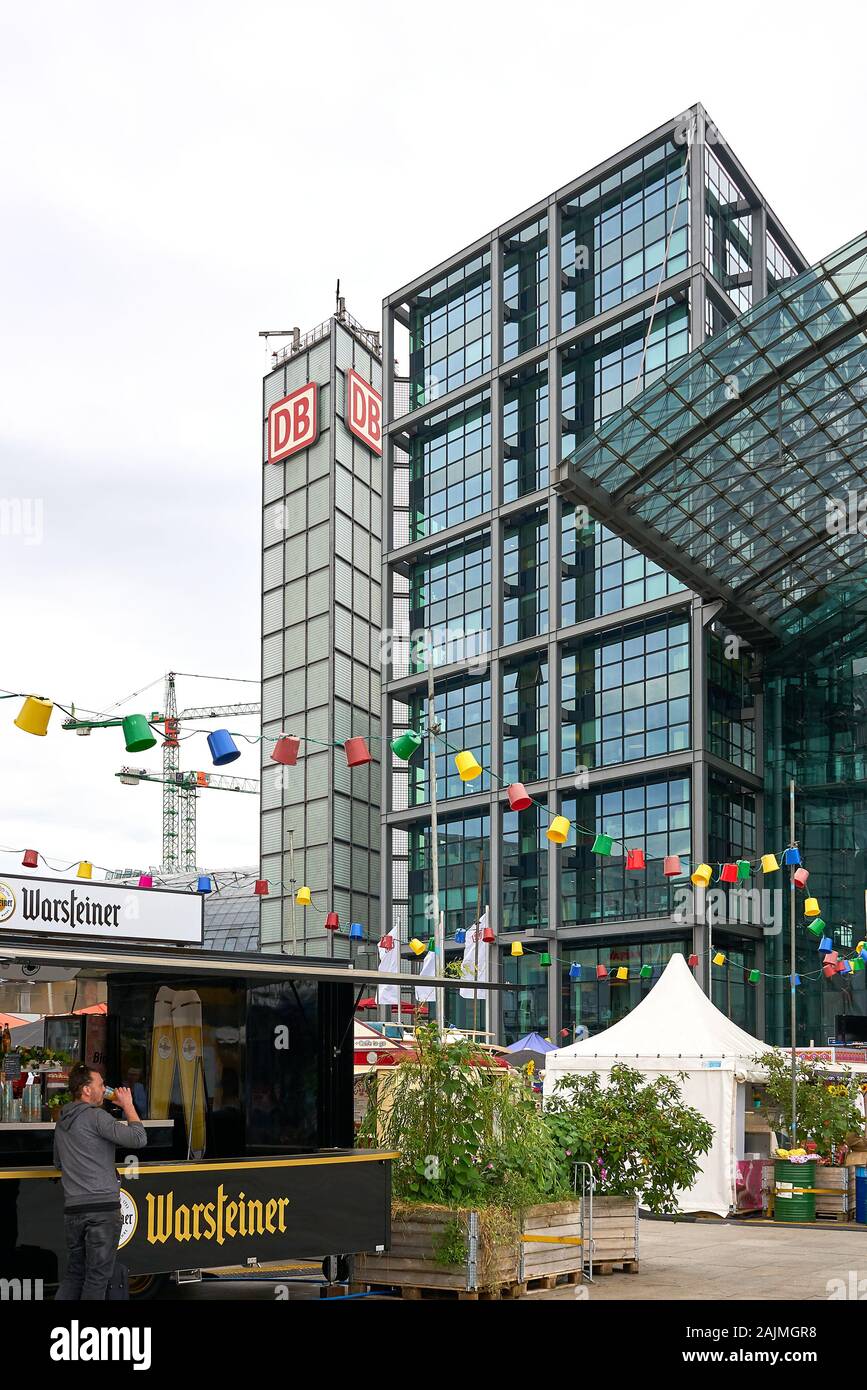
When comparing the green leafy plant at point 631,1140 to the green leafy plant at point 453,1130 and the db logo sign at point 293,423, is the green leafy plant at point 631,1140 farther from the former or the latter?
the db logo sign at point 293,423

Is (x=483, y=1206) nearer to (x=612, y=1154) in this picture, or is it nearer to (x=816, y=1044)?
(x=612, y=1154)

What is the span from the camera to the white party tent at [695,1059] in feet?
85.3

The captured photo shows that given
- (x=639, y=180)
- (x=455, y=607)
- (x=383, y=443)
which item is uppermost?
(x=639, y=180)

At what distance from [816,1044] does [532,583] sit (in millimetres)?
19826

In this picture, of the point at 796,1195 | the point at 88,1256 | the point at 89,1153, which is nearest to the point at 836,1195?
the point at 796,1195

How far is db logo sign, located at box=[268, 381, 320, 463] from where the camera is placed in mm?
76688

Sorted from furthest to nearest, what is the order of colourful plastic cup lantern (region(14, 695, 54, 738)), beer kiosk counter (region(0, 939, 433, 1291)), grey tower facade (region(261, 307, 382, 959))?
1. grey tower facade (region(261, 307, 382, 959))
2. colourful plastic cup lantern (region(14, 695, 54, 738))
3. beer kiosk counter (region(0, 939, 433, 1291))

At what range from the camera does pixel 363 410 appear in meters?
78.4

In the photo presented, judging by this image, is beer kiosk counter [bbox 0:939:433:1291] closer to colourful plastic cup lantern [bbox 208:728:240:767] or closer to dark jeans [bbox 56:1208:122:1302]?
dark jeans [bbox 56:1208:122:1302]

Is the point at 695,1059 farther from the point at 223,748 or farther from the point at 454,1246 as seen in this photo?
the point at 454,1246

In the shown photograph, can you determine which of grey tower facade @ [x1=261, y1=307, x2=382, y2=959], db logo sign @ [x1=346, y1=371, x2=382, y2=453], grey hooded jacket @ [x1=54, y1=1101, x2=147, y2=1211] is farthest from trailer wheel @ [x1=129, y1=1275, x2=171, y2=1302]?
db logo sign @ [x1=346, y1=371, x2=382, y2=453]

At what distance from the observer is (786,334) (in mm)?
35031

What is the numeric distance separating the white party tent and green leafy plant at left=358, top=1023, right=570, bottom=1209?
1061cm
